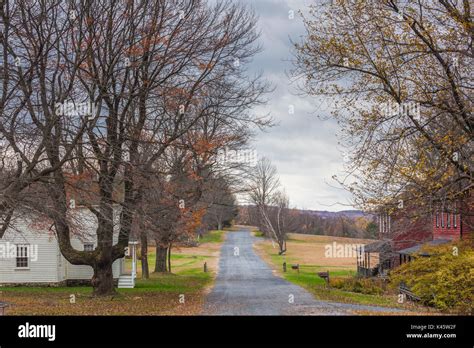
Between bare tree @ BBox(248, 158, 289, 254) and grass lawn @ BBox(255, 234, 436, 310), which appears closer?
grass lawn @ BBox(255, 234, 436, 310)

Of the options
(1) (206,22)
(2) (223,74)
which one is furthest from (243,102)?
(1) (206,22)

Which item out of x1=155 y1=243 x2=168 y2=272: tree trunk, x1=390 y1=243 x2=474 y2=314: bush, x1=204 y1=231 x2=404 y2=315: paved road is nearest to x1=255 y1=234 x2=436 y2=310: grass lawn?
x1=204 y1=231 x2=404 y2=315: paved road

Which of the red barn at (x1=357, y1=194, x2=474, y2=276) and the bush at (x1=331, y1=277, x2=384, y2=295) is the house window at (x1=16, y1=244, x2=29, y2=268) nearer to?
the bush at (x1=331, y1=277, x2=384, y2=295)

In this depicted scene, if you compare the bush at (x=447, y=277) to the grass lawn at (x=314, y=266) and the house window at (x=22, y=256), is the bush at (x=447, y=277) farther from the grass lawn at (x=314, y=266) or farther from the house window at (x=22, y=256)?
the house window at (x=22, y=256)

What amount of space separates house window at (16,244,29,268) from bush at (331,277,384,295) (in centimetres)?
1991

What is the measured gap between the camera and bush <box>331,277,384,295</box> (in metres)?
34.9

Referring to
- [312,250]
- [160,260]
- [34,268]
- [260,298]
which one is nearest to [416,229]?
[260,298]

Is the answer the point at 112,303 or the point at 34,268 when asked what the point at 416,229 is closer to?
the point at 112,303

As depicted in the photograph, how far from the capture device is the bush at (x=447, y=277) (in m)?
17.1

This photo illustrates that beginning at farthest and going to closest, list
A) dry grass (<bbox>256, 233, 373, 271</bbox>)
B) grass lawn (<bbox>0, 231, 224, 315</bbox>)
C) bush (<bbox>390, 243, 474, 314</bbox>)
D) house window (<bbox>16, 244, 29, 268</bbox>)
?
dry grass (<bbox>256, 233, 373, 271</bbox>) → house window (<bbox>16, 244, 29, 268</bbox>) → grass lawn (<bbox>0, 231, 224, 315</bbox>) → bush (<bbox>390, 243, 474, 314</bbox>)

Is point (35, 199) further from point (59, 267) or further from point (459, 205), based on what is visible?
point (59, 267)

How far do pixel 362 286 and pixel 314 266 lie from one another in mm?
26562

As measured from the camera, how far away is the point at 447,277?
683 inches

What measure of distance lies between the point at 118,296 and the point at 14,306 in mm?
5625
